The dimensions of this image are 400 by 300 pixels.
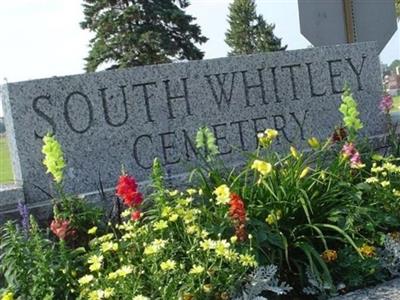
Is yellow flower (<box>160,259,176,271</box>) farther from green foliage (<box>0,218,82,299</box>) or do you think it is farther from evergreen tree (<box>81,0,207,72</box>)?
evergreen tree (<box>81,0,207,72</box>)

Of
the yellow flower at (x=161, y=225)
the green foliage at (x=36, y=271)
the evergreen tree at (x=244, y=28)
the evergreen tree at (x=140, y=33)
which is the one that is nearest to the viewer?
the green foliage at (x=36, y=271)

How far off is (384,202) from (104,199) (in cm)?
175

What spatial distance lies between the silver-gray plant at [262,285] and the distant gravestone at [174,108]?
1822 mm

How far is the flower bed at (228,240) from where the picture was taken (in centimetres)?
291

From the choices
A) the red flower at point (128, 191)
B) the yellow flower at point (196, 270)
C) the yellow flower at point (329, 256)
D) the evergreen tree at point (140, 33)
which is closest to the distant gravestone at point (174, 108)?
the red flower at point (128, 191)

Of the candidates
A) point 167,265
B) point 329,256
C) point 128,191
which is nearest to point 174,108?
point 128,191

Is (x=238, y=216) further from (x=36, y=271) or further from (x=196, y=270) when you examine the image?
(x=36, y=271)

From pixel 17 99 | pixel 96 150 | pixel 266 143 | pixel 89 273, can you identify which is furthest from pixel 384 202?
pixel 17 99

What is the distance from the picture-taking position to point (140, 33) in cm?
2953

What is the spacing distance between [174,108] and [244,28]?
53.5 meters

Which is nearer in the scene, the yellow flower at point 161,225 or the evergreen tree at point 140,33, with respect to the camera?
the yellow flower at point 161,225

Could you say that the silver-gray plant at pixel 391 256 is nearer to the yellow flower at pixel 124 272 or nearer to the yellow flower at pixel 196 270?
the yellow flower at pixel 196 270

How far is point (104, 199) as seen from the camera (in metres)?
4.39

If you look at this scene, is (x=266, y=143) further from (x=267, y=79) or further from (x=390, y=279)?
(x=267, y=79)
